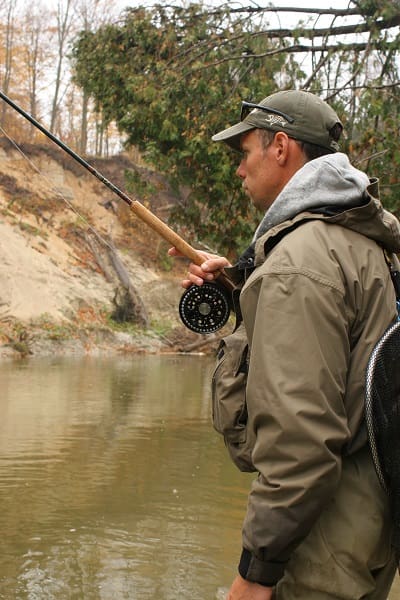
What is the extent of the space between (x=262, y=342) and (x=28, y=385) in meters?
10.6

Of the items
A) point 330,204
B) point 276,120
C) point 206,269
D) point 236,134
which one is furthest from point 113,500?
point 330,204

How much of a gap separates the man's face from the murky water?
2600mm

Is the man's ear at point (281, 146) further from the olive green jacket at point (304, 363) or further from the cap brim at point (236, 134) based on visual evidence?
the olive green jacket at point (304, 363)

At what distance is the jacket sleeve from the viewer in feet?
6.44

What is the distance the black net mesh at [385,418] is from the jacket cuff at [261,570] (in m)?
0.32

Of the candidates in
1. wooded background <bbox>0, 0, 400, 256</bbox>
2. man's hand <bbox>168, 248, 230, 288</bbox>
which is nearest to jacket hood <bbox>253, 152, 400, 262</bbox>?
man's hand <bbox>168, 248, 230, 288</bbox>

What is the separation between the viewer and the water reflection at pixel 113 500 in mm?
4574

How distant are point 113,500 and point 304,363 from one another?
14.3 feet

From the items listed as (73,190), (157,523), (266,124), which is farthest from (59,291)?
(266,124)

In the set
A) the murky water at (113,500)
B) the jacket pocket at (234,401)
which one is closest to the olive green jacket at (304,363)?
the jacket pocket at (234,401)

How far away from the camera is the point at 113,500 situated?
6.04 meters

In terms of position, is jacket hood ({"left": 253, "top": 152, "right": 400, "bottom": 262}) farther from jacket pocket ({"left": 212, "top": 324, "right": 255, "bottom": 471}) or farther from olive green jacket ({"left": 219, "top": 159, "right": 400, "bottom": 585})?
jacket pocket ({"left": 212, "top": 324, "right": 255, "bottom": 471})

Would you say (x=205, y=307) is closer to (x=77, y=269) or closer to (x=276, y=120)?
(x=276, y=120)

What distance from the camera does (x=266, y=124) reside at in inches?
101
